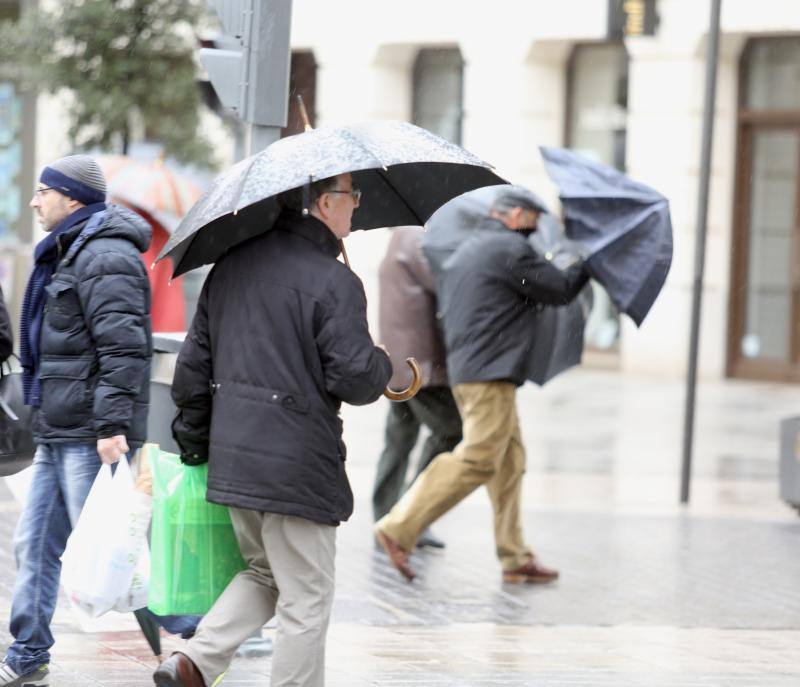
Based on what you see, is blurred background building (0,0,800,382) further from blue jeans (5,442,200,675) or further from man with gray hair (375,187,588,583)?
blue jeans (5,442,200,675)

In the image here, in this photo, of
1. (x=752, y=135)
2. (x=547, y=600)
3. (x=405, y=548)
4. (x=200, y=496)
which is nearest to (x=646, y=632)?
(x=547, y=600)

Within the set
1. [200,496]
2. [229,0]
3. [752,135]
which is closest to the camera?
[200,496]

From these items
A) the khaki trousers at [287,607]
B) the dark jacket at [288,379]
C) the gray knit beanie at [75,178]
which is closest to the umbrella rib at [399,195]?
the dark jacket at [288,379]

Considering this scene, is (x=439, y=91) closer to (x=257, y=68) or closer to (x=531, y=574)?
(x=531, y=574)

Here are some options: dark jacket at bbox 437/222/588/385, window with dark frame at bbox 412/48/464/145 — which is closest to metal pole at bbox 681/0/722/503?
dark jacket at bbox 437/222/588/385

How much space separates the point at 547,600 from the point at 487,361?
112cm

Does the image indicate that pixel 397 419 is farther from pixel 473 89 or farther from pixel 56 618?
pixel 473 89

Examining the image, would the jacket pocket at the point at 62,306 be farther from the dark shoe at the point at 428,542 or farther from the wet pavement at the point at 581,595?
the dark shoe at the point at 428,542

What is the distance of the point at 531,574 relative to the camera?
796 cm

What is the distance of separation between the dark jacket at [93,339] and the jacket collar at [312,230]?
802 millimetres

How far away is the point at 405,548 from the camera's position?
7938mm

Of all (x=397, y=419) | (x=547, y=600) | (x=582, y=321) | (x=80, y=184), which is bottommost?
(x=547, y=600)

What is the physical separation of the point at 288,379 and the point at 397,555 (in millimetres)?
3252

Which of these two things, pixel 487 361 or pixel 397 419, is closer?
pixel 487 361
